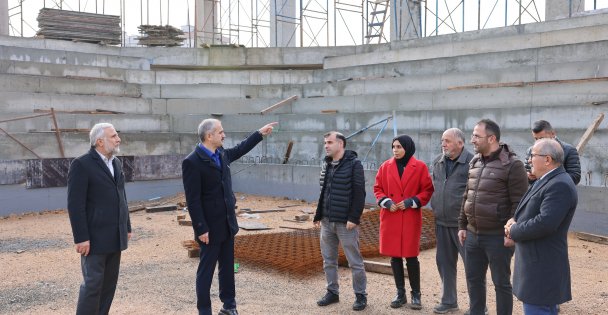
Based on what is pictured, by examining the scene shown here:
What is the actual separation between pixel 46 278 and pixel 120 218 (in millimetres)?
2822

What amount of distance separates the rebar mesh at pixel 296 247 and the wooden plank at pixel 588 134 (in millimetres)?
2813

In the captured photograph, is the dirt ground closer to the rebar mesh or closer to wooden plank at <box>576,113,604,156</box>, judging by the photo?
the rebar mesh

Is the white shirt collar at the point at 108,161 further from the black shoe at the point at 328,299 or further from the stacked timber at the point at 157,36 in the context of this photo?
the stacked timber at the point at 157,36

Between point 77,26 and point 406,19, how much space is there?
1200cm

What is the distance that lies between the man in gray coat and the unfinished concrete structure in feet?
15.0

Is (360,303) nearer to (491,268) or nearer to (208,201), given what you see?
(491,268)

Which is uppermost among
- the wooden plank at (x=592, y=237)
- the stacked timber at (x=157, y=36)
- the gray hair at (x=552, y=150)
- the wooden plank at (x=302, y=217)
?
the stacked timber at (x=157, y=36)

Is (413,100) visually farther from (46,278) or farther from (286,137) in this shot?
(46,278)

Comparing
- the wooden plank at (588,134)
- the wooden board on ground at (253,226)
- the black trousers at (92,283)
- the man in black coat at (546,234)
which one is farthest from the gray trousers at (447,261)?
the wooden plank at (588,134)

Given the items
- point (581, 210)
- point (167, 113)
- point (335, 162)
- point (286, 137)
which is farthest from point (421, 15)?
point (335, 162)

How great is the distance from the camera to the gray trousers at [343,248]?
5105mm

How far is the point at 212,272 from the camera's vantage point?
473 cm

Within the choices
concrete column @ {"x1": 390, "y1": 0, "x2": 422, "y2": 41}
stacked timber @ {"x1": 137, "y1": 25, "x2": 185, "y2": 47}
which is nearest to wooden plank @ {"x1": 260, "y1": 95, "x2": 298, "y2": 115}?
concrete column @ {"x1": 390, "y1": 0, "x2": 422, "y2": 41}

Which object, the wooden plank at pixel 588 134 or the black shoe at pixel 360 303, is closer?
the black shoe at pixel 360 303
